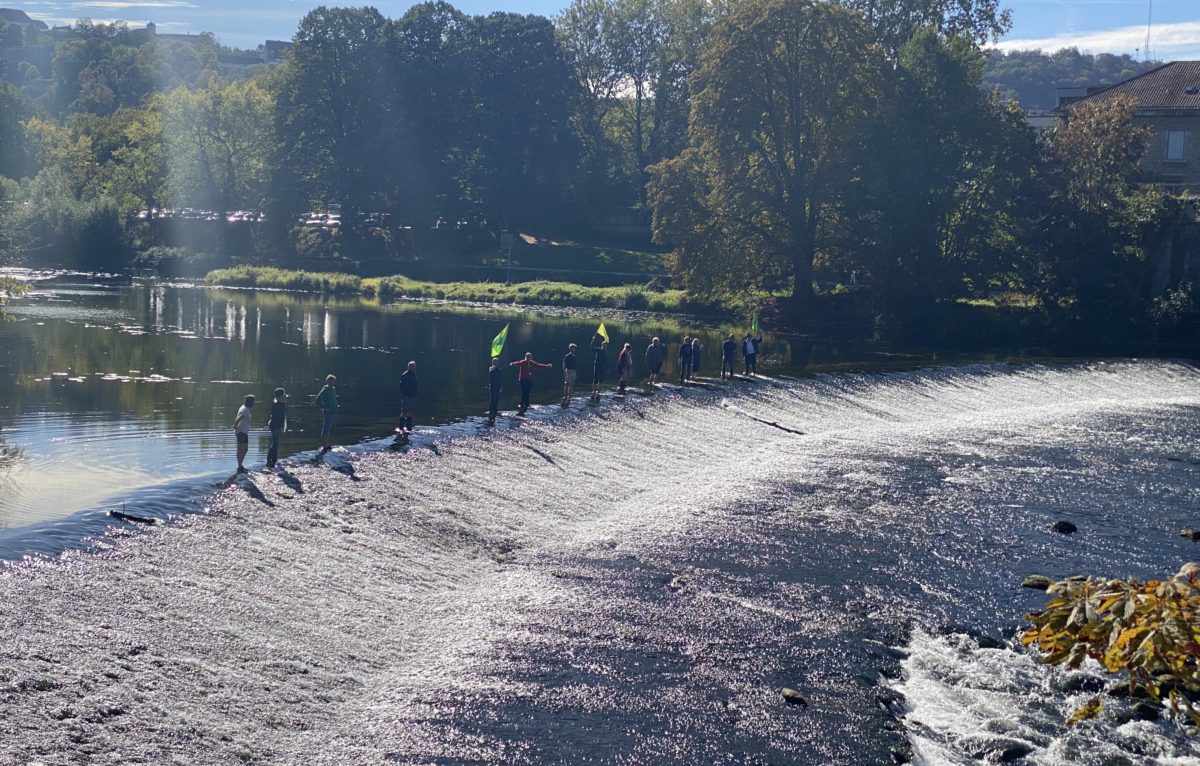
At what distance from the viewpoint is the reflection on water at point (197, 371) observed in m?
26.5

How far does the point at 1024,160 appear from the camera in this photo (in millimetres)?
75875

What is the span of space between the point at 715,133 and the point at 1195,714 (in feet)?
218

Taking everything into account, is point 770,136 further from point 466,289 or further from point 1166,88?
point 1166,88

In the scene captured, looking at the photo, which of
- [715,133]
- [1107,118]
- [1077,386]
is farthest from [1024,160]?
[1077,386]

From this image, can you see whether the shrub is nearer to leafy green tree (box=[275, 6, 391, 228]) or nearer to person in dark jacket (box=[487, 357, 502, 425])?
person in dark jacket (box=[487, 357, 502, 425])

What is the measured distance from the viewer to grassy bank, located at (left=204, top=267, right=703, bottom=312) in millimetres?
87188

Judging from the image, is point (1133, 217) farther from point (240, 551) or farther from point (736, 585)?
point (240, 551)

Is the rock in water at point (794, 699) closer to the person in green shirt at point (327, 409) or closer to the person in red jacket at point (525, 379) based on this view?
the person in green shirt at point (327, 409)

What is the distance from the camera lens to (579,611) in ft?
68.3

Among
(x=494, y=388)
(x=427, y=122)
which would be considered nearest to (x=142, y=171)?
(x=427, y=122)

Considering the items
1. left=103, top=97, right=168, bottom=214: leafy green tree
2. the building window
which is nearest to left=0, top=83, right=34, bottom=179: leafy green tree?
left=103, top=97, right=168, bottom=214: leafy green tree

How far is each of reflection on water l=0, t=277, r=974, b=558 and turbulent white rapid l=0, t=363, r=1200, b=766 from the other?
2925 millimetres

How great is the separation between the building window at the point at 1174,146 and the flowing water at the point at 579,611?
202ft

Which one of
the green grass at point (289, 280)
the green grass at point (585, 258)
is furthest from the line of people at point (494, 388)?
the green grass at point (585, 258)
